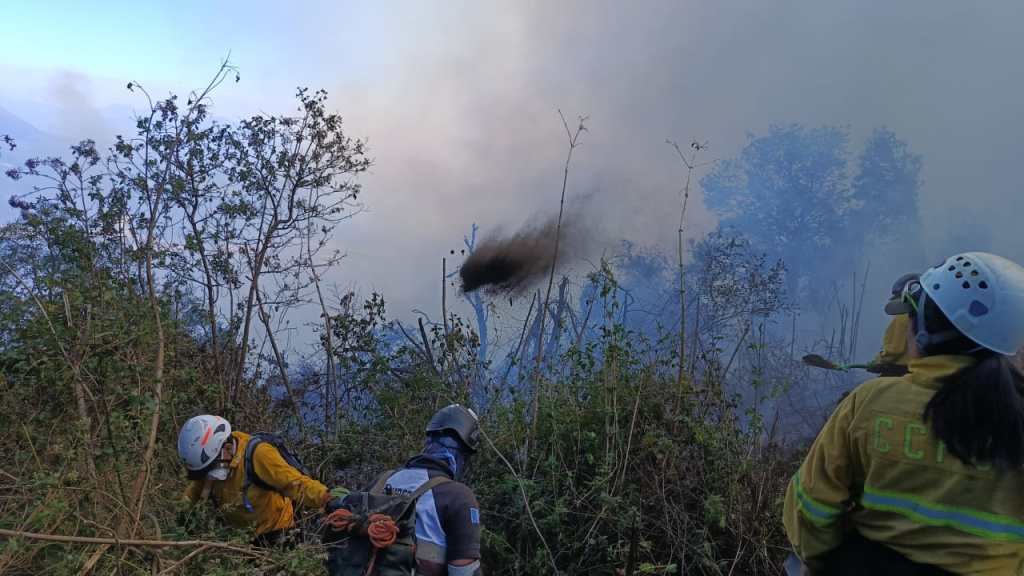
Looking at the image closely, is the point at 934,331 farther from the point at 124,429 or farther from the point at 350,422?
the point at 350,422

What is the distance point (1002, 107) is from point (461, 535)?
14.4m

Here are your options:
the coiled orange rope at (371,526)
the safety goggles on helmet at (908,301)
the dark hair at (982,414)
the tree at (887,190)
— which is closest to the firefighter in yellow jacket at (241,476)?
the coiled orange rope at (371,526)

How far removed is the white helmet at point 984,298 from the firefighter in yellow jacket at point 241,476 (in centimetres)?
359

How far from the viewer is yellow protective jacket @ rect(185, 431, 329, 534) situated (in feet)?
14.3

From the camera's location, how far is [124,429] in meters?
4.50

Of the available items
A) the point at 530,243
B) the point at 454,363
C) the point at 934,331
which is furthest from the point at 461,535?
the point at 530,243

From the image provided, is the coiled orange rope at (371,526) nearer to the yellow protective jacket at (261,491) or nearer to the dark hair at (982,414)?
the yellow protective jacket at (261,491)

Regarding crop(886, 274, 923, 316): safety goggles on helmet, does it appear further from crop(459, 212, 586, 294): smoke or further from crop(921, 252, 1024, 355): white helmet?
crop(459, 212, 586, 294): smoke

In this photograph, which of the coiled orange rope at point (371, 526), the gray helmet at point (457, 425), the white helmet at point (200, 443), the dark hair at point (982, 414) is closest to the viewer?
the dark hair at point (982, 414)

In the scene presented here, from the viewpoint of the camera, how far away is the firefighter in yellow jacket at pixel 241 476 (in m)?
4.33

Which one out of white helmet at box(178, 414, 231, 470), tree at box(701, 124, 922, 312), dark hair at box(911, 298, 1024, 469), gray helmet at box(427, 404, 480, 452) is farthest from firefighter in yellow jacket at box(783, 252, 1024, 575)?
tree at box(701, 124, 922, 312)

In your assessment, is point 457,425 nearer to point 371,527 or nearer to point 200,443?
point 371,527

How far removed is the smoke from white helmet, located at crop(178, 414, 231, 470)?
857 centimetres

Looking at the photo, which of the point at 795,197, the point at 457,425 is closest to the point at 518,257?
the point at 795,197
